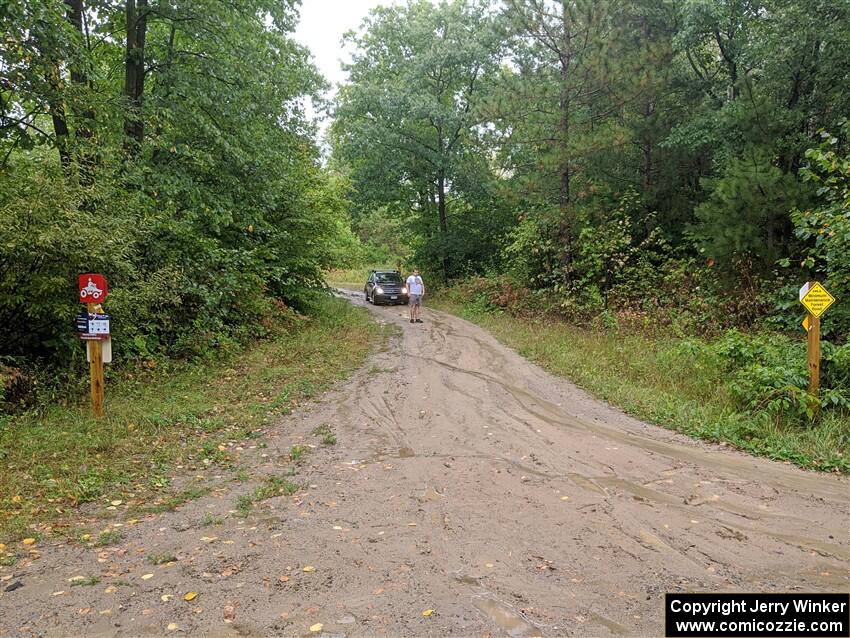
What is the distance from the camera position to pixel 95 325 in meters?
7.02

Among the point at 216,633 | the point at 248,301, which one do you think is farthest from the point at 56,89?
the point at 216,633

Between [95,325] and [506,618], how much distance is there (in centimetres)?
638

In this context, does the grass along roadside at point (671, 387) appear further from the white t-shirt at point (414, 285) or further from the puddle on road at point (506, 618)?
the puddle on road at point (506, 618)

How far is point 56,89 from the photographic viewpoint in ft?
28.3

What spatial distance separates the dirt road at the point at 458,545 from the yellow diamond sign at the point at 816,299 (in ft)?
8.05

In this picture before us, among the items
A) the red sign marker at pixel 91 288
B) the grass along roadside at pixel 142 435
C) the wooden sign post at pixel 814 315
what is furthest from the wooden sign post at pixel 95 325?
the wooden sign post at pixel 814 315

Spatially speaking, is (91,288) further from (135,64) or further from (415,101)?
(415,101)

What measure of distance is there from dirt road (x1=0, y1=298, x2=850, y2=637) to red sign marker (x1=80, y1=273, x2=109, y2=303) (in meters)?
2.84

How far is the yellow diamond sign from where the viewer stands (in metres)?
7.15

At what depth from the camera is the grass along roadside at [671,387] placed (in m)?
6.44

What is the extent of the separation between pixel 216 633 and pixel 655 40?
1926 centimetres

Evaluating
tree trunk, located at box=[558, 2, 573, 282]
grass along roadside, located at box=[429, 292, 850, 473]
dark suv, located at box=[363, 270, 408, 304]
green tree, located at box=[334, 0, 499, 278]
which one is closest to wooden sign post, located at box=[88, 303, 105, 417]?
grass along roadside, located at box=[429, 292, 850, 473]

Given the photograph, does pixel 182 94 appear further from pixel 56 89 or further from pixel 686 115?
pixel 686 115

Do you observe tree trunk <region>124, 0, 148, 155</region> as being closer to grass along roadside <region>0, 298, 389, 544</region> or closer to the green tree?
grass along roadside <region>0, 298, 389, 544</region>
